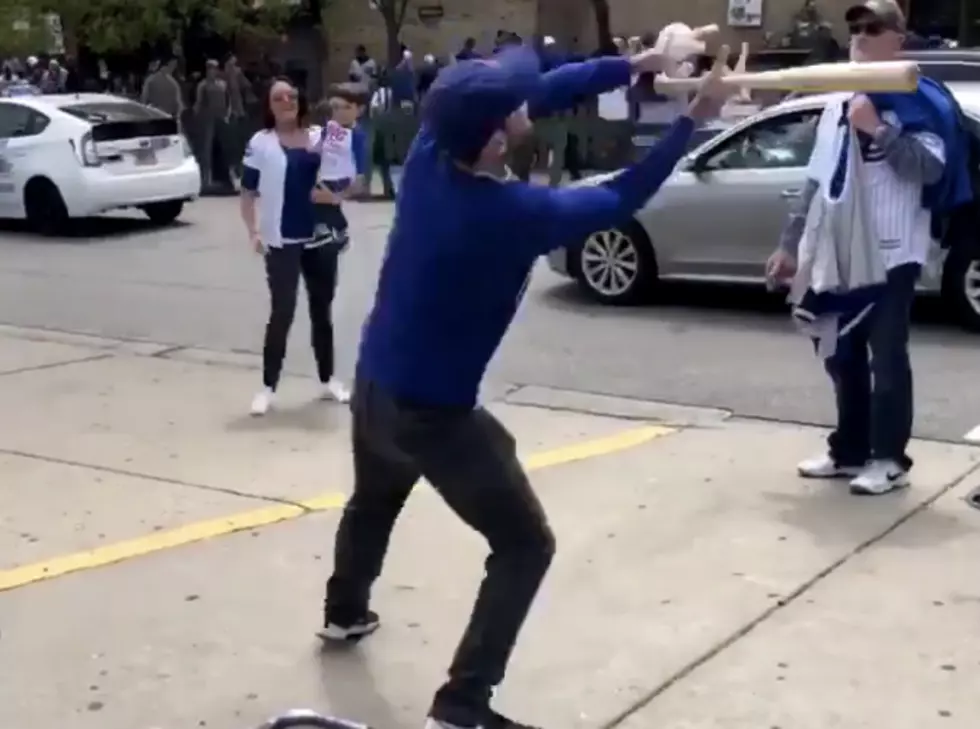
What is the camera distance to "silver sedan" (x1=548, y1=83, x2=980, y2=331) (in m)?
11.0

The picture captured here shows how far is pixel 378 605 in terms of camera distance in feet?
17.1

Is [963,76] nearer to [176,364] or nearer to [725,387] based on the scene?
[725,387]

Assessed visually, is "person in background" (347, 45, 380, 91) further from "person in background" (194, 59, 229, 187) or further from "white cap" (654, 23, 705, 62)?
"white cap" (654, 23, 705, 62)

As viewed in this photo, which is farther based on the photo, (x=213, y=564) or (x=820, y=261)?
(x=820, y=261)

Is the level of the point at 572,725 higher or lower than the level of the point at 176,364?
higher

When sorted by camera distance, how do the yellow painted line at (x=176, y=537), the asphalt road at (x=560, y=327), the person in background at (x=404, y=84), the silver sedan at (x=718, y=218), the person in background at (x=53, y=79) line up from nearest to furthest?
1. the yellow painted line at (x=176, y=537)
2. the asphalt road at (x=560, y=327)
3. the silver sedan at (x=718, y=218)
4. the person in background at (x=404, y=84)
5. the person in background at (x=53, y=79)

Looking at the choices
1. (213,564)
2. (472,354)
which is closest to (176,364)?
(213,564)

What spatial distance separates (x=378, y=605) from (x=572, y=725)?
1140 mm

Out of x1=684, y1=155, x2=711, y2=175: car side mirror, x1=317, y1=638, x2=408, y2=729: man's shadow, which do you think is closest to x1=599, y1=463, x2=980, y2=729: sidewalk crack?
x1=317, y1=638, x2=408, y2=729: man's shadow

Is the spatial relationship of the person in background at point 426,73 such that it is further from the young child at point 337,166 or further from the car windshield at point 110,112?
the young child at point 337,166

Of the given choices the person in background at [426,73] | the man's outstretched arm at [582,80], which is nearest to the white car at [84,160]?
the person in background at [426,73]

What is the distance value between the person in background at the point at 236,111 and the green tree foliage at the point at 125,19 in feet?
12.9

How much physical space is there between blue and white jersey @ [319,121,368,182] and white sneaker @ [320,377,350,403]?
1154mm

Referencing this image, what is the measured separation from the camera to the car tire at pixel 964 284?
10.1 meters
